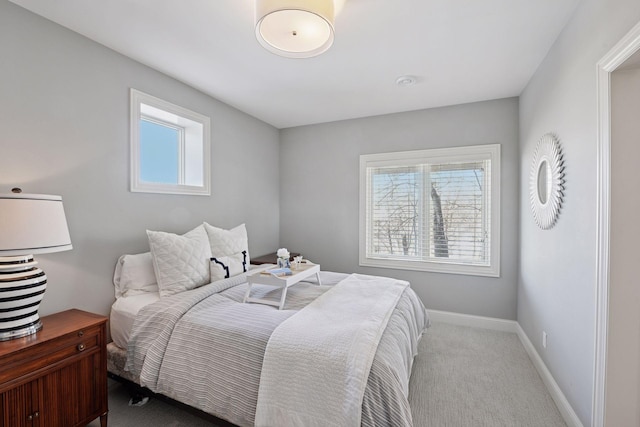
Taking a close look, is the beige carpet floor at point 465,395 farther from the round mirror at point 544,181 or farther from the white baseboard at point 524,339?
the round mirror at point 544,181

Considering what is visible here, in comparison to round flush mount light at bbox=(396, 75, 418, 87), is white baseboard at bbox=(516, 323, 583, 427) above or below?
below

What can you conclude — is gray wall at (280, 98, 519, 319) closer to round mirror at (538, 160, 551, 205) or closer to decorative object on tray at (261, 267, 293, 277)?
round mirror at (538, 160, 551, 205)

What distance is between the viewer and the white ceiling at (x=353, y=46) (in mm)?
1851

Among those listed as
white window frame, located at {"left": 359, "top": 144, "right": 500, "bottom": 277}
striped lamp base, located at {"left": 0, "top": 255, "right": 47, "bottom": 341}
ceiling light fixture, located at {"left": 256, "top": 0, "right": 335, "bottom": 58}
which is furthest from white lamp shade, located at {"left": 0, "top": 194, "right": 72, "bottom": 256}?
white window frame, located at {"left": 359, "top": 144, "right": 500, "bottom": 277}

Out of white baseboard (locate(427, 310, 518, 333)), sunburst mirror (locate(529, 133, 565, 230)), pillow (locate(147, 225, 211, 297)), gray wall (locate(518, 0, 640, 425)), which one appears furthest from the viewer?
white baseboard (locate(427, 310, 518, 333))

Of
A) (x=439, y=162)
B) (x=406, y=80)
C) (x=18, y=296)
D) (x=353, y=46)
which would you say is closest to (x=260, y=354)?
(x=18, y=296)

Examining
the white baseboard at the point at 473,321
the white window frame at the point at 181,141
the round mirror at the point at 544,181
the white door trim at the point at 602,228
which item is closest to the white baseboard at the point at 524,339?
the white baseboard at the point at 473,321

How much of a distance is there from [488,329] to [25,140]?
176 inches

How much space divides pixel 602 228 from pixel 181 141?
3476 mm

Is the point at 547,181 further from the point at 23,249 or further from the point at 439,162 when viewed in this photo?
the point at 23,249

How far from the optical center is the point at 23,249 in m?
1.47

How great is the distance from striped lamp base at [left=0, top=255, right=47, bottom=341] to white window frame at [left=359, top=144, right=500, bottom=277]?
3189 millimetres

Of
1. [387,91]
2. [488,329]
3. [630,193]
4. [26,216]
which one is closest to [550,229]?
[630,193]

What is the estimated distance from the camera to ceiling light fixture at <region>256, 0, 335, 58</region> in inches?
59.1
